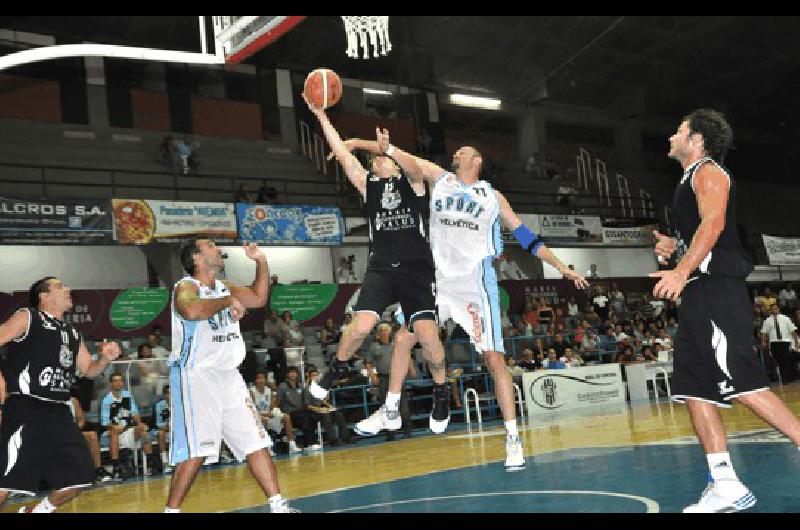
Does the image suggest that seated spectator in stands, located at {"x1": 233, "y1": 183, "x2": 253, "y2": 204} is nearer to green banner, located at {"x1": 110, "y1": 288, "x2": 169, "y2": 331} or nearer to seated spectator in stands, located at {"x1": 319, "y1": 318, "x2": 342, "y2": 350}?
green banner, located at {"x1": 110, "y1": 288, "x2": 169, "y2": 331}

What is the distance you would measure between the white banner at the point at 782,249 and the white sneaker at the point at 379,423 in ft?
81.6

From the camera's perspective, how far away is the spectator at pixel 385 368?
14.2 metres

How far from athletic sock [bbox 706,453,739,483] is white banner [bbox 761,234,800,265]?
1036 inches

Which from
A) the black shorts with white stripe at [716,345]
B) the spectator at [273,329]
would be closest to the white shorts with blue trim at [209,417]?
the black shorts with white stripe at [716,345]

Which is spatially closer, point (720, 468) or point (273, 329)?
point (720, 468)

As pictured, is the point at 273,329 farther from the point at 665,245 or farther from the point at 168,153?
the point at 665,245

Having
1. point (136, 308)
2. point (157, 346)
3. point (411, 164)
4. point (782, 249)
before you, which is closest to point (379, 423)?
point (411, 164)

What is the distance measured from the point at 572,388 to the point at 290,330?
5.90 m

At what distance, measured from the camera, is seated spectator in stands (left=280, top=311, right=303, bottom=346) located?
16.5m

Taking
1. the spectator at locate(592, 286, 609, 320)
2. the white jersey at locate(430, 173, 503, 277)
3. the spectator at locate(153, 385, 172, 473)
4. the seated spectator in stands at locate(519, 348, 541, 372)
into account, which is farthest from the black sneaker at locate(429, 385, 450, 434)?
the spectator at locate(592, 286, 609, 320)

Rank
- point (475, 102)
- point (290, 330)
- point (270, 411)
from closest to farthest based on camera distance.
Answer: point (270, 411)
point (290, 330)
point (475, 102)

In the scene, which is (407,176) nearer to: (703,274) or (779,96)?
(703,274)

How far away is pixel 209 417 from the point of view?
5.43 meters

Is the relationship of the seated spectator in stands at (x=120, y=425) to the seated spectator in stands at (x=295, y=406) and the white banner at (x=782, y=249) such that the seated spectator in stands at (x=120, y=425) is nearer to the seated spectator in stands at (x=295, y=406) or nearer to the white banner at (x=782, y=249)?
the seated spectator in stands at (x=295, y=406)
